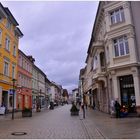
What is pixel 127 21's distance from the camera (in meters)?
21.0

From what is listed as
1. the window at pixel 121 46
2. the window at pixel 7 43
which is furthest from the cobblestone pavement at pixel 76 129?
the window at pixel 7 43

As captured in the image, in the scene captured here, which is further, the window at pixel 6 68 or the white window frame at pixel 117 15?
the window at pixel 6 68

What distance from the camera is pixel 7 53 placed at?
3083 cm

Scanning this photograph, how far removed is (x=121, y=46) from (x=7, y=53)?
16513 millimetres

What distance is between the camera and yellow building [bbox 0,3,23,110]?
94.2 feet

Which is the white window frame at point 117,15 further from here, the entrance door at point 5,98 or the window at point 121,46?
the entrance door at point 5,98

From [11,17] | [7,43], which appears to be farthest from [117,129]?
[11,17]

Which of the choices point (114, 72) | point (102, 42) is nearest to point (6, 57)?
point (102, 42)

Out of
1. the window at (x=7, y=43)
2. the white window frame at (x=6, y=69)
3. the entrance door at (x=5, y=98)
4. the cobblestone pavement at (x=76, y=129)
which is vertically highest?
the window at (x=7, y=43)

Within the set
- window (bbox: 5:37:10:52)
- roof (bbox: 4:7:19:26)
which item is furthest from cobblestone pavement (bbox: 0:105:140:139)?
roof (bbox: 4:7:19:26)

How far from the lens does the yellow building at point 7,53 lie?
28.7m

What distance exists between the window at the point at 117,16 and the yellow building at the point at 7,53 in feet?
44.4

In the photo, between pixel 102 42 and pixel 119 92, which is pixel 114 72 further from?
pixel 102 42

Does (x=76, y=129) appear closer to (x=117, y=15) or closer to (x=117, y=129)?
(x=117, y=129)
